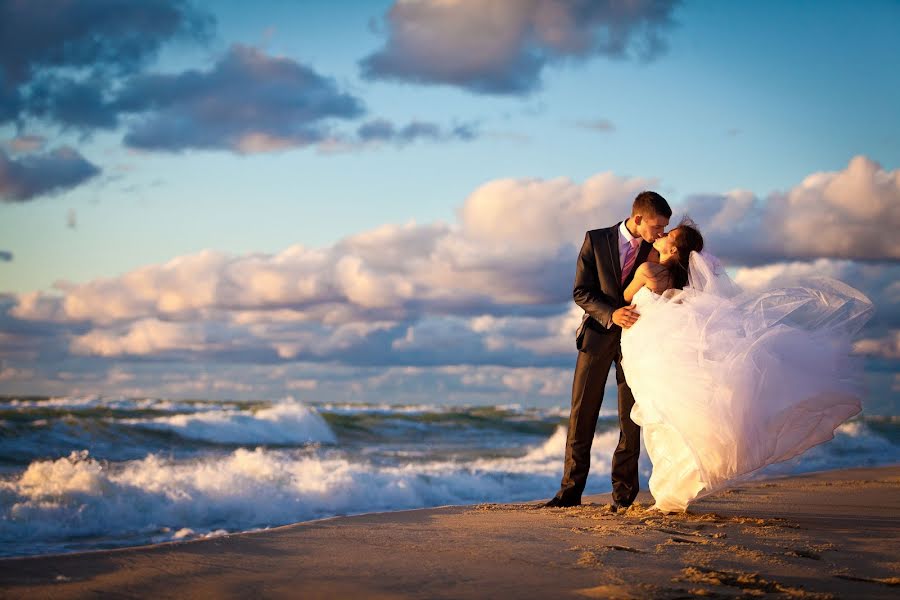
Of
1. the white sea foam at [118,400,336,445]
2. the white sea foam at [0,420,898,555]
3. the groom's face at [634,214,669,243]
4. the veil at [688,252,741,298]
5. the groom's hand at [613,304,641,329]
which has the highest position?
the groom's face at [634,214,669,243]

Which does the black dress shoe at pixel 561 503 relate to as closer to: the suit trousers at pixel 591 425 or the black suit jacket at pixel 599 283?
the suit trousers at pixel 591 425

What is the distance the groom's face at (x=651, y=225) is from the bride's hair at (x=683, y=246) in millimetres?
122

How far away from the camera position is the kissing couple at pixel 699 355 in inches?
194

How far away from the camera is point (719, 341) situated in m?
5.09

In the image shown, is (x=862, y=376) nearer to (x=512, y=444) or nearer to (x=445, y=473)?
(x=445, y=473)

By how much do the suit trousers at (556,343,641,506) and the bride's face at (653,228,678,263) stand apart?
2.43ft

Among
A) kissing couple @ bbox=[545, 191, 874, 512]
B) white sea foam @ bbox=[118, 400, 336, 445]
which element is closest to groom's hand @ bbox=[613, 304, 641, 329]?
kissing couple @ bbox=[545, 191, 874, 512]

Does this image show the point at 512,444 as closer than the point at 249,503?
No

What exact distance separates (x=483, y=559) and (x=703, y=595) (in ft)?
3.51

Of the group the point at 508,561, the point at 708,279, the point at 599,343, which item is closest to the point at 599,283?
the point at 599,343

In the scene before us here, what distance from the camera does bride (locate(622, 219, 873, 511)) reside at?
16.1 ft

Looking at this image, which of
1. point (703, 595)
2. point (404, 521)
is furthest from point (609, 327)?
point (703, 595)

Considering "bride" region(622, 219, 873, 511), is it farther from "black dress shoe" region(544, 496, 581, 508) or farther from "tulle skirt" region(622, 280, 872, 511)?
"black dress shoe" region(544, 496, 581, 508)

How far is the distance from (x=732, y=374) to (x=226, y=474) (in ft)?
21.6
